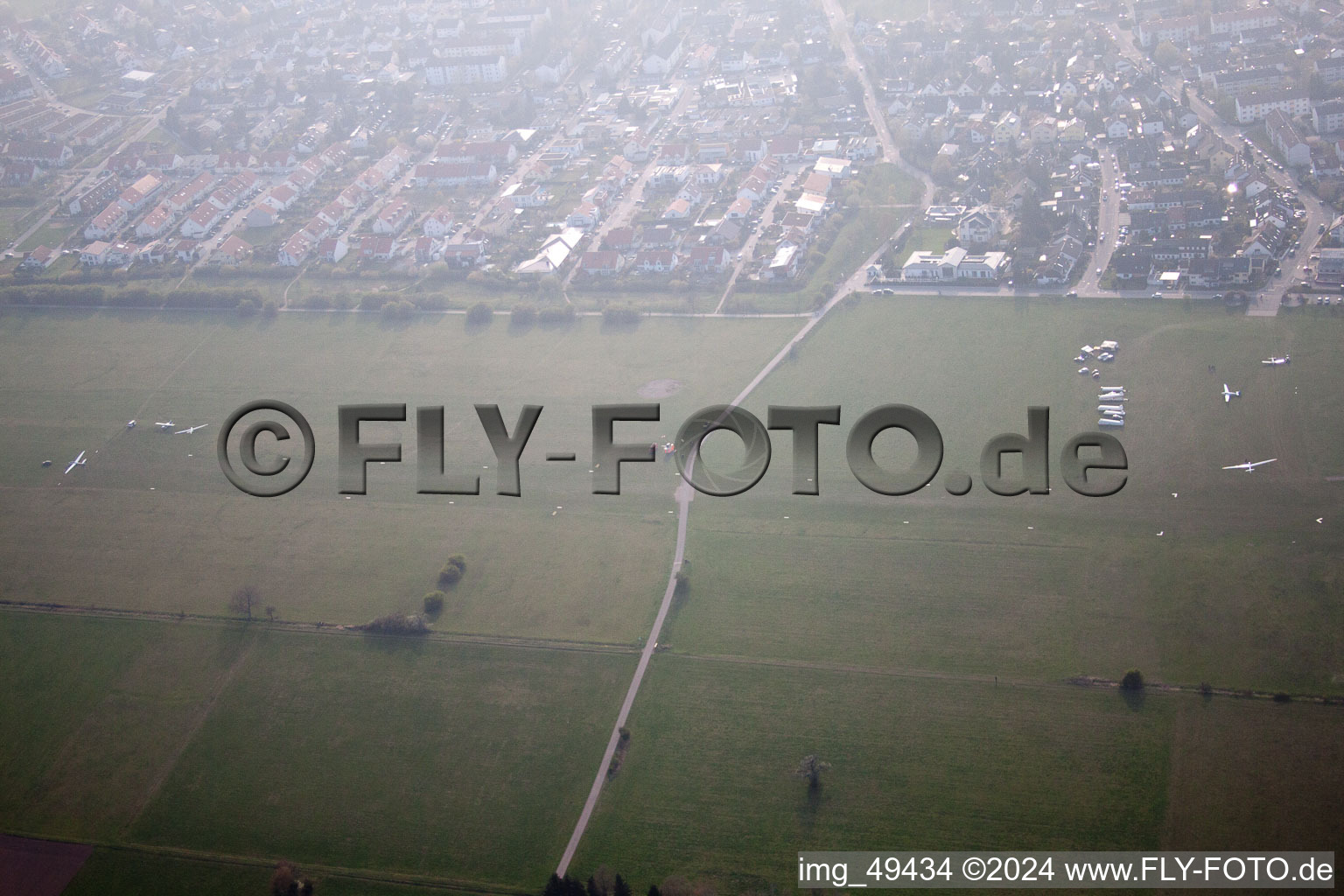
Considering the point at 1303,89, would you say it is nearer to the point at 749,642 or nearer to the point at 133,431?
the point at 749,642

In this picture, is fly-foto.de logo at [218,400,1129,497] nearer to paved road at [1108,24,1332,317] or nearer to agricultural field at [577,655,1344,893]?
agricultural field at [577,655,1344,893]

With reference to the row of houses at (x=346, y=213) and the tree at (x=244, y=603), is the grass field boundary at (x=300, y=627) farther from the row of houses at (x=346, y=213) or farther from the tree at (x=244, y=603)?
the row of houses at (x=346, y=213)

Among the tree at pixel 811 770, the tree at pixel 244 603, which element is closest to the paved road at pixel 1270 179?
the tree at pixel 811 770

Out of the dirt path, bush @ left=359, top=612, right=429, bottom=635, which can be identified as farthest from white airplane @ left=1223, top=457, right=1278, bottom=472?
bush @ left=359, top=612, right=429, bottom=635

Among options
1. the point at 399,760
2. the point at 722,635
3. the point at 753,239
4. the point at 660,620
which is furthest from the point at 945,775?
the point at 753,239

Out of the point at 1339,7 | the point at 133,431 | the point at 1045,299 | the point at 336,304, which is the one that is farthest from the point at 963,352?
the point at 1339,7

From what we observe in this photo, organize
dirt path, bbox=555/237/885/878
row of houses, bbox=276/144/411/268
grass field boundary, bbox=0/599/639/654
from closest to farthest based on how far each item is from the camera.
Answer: dirt path, bbox=555/237/885/878, grass field boundary, bbox=0/599/639/654, row of houses, bbox=276/144/411/268

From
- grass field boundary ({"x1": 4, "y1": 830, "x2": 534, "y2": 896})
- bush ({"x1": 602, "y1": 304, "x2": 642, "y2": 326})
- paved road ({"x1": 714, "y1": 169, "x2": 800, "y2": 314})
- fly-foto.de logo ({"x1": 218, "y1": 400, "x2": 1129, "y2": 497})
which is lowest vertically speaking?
grass field boundary ({"x1": 4, "y1": 830, "x2": 534, "y2": 896})
